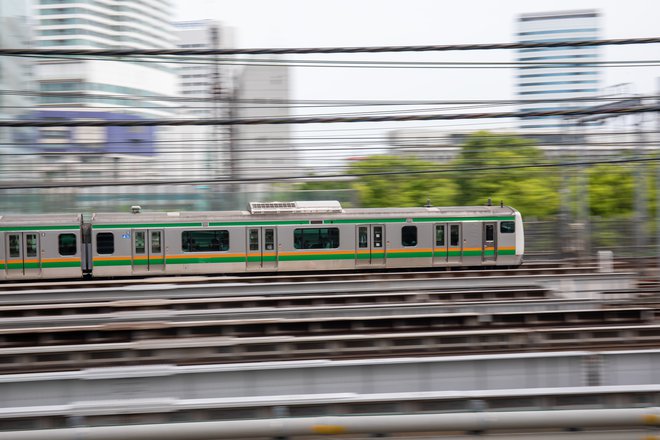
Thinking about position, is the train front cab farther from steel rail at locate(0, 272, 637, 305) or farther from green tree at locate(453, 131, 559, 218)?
green tree at locate(453, 131, 559, 218)

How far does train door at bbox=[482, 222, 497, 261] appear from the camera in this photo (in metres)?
16.5

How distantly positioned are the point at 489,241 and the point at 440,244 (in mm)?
1328

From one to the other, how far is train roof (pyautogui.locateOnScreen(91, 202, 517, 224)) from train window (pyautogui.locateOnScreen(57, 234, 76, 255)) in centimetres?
66

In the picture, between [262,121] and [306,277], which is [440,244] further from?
[262,121]

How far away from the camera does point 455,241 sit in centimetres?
1645

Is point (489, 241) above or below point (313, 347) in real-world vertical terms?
above

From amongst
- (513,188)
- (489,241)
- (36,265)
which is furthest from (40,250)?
(513,188)

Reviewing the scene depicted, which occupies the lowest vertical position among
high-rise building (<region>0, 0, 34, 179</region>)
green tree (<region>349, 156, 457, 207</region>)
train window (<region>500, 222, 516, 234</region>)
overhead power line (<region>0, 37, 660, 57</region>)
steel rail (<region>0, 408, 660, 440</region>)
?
steel rail (<region>0, 408, 660, 440</region>)

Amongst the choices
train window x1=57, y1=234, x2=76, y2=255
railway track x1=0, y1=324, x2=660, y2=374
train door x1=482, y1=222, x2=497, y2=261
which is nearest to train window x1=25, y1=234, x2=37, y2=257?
train window x1=57, y1=234, x2=76, y2=255

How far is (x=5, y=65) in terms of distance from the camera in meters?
22.4

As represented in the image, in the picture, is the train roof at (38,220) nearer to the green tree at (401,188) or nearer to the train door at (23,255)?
the train door at (23,255)

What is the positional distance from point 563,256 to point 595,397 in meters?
15.3

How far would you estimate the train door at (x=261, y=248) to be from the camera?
15883mm

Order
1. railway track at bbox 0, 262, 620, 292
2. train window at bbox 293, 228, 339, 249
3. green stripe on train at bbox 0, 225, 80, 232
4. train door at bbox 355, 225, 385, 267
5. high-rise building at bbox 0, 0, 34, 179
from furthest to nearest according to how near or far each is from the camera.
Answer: high-rise building at bbox 0, 0, 34, 179 → train door at bbox 355, 225, 385, 267 → train window at bbox 293, 228, 339, 249 → green stripe on train at bbox 0, 225, 80, 232 → railway track at bbox 0, 262, 620, 292
